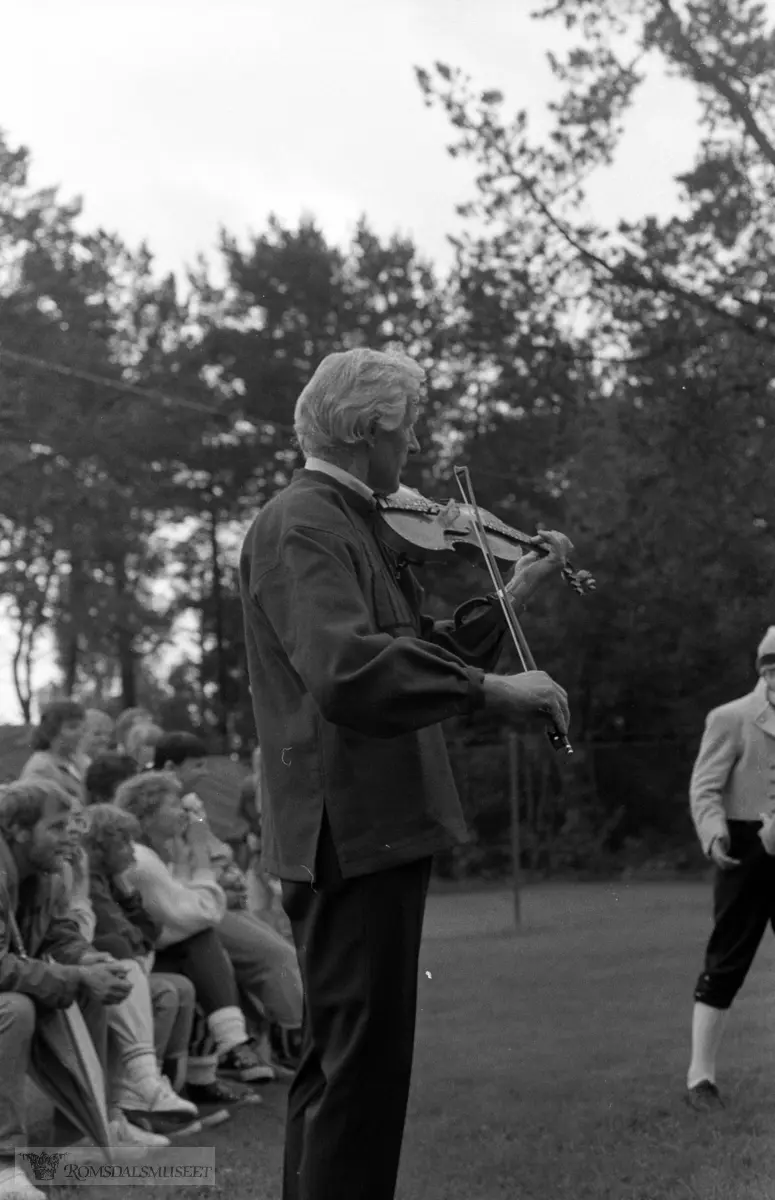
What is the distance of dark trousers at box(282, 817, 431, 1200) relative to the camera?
10.1ft

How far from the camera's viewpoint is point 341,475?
328 centimetres

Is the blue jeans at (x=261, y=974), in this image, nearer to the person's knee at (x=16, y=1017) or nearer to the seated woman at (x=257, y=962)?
the seated woman at (x=257, y=962)

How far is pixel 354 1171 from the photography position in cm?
307

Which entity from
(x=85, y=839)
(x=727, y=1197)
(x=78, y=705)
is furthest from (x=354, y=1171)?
(x=78, y=705)

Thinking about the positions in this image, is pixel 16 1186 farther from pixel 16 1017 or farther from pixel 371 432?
pixel 371 432

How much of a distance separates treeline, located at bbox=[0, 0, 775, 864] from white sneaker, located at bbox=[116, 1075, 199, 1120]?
11.1 meters

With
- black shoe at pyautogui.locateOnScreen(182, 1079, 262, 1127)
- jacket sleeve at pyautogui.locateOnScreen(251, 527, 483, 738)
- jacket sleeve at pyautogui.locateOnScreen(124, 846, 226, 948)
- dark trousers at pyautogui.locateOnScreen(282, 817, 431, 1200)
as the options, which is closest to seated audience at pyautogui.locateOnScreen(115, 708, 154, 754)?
jacket sleeve at pyautogui.locateOnScreen(124, 846, 226, 948)

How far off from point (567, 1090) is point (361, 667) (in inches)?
165

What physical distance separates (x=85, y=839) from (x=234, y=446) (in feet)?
86.1

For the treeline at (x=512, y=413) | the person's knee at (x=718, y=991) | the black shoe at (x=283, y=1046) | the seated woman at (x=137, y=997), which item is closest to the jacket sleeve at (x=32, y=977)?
the seated woman at (x=137, y=997)

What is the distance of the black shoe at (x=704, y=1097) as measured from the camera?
243 inches

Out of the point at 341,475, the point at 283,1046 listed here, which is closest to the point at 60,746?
the point at 283,1046

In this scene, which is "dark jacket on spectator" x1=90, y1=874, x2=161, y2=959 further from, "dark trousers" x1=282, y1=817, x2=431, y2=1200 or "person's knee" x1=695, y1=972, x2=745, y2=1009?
"dark trousers" x1=282, y1=817, x2=431, y2=1200

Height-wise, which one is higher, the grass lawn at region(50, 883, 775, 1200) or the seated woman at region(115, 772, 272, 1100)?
the seated woman at region(115, 772, 272, 1100)
